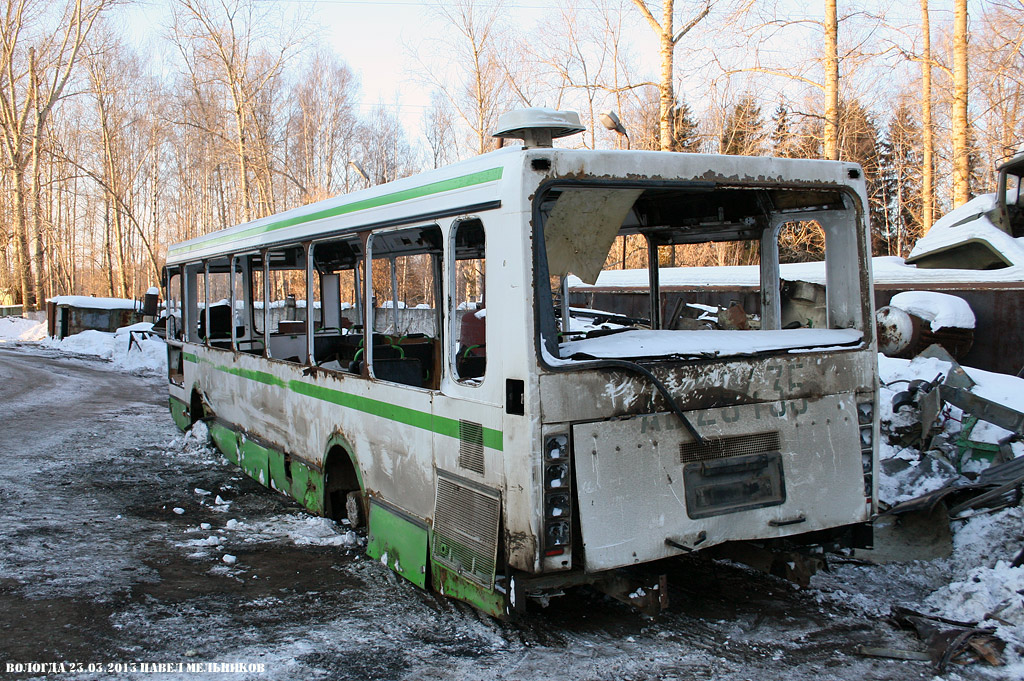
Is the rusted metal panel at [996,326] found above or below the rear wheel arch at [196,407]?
above

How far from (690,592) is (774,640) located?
2.44ft

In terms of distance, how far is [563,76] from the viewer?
937 inches

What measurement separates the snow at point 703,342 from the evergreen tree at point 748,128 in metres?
Answer: 12.5

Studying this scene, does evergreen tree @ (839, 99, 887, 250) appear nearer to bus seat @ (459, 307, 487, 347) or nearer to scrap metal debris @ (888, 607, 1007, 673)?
bus seat @ (459, 307, 487, 347)

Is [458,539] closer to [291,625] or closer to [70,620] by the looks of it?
[291,625]

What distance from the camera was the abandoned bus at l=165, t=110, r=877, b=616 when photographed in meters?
3.73

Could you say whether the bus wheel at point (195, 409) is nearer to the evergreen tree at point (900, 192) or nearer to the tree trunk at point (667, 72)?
the tree trunk at point (667, 72)

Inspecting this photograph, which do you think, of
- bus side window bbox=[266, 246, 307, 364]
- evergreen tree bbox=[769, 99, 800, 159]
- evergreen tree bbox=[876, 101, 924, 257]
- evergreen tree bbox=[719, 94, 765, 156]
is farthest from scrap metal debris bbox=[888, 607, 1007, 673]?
evergreen tree bbox=[876, 101, 924, 257]

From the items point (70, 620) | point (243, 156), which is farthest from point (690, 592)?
point (243, 156)

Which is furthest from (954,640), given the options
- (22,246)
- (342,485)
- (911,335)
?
(22,246)

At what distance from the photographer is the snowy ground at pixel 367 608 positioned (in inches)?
156

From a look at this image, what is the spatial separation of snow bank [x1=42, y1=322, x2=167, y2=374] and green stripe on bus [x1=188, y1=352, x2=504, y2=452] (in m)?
14.0

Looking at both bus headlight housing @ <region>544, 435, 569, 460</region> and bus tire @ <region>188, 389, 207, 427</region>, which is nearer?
bus headlight housing @ <region>544, 435, 569, 460</region>

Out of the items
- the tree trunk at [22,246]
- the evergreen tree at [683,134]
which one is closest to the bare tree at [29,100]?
the tree trunk at [22,246]
